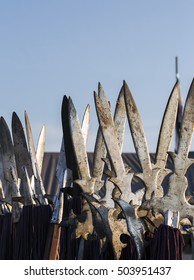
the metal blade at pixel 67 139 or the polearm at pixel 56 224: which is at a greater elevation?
the metal blade at pixel 67 139

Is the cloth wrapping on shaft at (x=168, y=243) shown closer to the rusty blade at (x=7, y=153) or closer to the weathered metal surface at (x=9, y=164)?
the weathered metal surface at (x=9, y=164)

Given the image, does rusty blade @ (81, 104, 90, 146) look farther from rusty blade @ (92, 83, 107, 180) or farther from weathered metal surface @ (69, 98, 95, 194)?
weathered metal surface @ (69, 98, 95, 194)

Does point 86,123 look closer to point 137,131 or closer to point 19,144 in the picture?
point 19,144

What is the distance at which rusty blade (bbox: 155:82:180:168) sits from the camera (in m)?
4.53

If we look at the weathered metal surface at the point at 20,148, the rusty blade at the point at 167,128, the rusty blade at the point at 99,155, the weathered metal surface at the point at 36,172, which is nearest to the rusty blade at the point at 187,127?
the rusty blade at the point at 167,128

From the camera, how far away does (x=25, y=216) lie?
4969 millimetres

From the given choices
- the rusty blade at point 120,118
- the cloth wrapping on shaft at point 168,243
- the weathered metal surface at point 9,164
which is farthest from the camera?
the weathered metal surface at point 9,164

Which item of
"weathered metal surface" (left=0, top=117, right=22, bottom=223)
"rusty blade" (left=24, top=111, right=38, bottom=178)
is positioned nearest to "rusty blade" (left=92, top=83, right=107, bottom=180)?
"rusty blade" (left=24, top=111, right=38, bottom=178)

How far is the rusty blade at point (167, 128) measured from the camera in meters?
4.53

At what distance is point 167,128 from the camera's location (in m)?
4.55

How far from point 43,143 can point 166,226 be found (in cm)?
207
